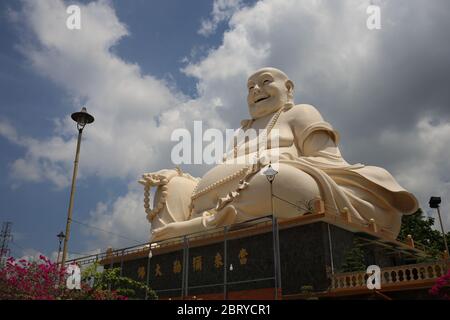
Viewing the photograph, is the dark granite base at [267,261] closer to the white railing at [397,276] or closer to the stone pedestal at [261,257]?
the stone pedestal at [261,257]

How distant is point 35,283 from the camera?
6645 mm

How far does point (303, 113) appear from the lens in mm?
14508

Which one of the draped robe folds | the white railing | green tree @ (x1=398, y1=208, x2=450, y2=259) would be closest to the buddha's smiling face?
the draped robe folds

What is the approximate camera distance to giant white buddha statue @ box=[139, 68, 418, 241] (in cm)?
1183

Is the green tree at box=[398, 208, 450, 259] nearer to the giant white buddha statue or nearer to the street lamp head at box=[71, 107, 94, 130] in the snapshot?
the giant white buddha statue

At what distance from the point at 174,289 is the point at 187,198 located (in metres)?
3.42

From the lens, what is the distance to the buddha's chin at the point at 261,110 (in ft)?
51.4

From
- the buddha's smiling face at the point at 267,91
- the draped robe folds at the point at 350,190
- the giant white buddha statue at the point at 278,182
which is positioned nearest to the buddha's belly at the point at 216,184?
the giant white buddha statue at the point at 278,182

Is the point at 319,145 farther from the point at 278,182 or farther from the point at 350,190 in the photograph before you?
the point at 278,182

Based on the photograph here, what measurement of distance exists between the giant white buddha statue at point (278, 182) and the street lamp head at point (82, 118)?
15.3 ft

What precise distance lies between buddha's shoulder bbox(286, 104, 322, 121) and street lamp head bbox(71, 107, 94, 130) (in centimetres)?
718

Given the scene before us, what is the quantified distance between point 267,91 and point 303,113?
1.84 metres

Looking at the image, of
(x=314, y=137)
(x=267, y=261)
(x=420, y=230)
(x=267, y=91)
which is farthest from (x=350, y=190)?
(x=420, y=230)
